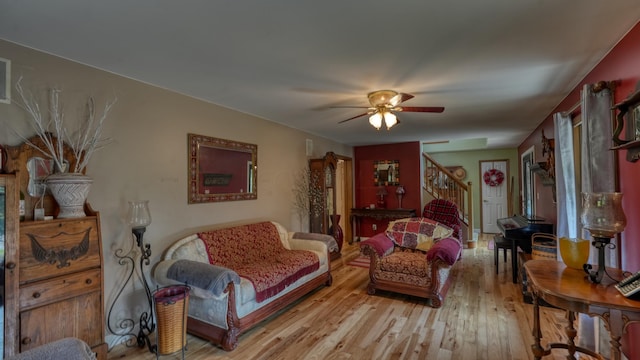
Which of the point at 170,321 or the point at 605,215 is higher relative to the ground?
the point at 605,215

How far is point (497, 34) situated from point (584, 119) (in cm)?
100

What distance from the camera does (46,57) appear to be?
2.06 m

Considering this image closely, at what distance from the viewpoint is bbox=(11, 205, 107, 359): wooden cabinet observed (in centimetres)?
173

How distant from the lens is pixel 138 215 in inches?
92.4

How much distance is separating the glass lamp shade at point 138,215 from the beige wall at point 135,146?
204 millimetres

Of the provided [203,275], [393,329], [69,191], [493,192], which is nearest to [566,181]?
[393,329]

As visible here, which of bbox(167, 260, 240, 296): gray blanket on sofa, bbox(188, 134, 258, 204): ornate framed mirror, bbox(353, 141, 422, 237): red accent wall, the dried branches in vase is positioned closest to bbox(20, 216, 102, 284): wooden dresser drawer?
the dried branches in vase

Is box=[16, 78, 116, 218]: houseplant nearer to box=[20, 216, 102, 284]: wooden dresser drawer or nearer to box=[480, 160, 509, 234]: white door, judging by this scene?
box=[20, 216, 102, 284]: wooden dresser drawer


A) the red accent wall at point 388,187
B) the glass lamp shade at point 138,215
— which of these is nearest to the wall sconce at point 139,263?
the glass lamp shade at point 138,215

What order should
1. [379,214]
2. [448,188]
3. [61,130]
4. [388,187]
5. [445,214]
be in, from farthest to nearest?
[388,187], [448,188], [379,214], [445,214], [61,130]

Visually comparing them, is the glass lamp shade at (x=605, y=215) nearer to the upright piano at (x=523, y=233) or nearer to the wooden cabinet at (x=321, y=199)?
the upright piano at (x=523, y=233)

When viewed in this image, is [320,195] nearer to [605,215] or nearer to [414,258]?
[414,258]

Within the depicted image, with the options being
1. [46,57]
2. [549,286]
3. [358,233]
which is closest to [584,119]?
[549,286]

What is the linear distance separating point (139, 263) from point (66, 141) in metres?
1.16
